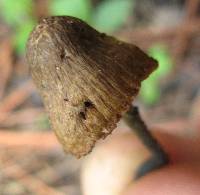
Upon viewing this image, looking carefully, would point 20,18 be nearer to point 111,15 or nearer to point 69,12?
point 69,12

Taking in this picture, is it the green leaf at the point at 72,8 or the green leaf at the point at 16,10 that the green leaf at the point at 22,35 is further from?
the green leaf at the point at 72,8

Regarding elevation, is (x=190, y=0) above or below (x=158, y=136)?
above

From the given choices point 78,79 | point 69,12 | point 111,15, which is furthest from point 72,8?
point 78,79

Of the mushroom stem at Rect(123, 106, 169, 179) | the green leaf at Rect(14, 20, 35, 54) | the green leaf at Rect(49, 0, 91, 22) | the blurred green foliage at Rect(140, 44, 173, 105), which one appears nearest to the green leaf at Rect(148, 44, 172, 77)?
the blurred green foliage at Rect(140, 44, 173, 105)

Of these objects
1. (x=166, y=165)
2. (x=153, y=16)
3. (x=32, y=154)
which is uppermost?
(x=153, y=16)

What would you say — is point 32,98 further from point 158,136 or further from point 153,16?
point 158,136

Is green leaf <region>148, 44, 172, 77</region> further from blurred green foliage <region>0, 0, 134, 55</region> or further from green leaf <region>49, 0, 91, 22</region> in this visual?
green leaf <region>49, 0, 91, 22</region>

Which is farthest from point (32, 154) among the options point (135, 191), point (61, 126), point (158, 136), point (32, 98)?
point (61, 126)
